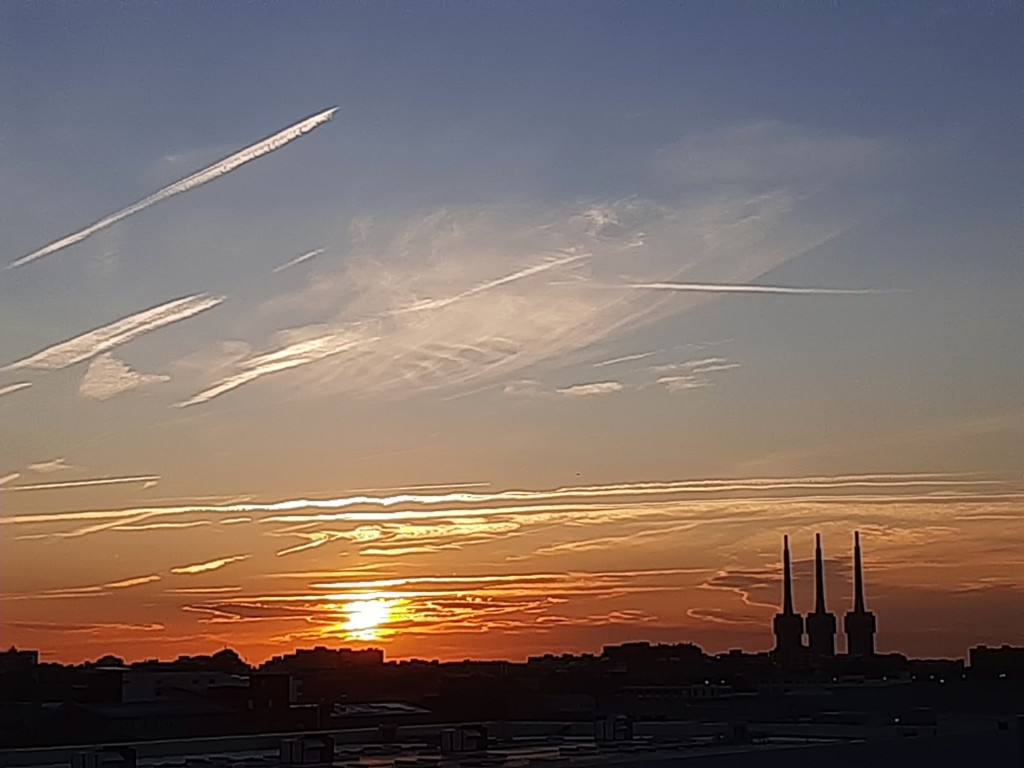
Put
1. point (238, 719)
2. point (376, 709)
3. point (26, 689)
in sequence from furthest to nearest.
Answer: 1. point (26, 689)
2. point (376, 709)
3. point (238, 719)

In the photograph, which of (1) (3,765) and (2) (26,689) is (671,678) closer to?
(2) (26,689)

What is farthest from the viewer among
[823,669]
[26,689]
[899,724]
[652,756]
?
[823,669]

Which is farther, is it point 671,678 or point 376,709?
point 671,678

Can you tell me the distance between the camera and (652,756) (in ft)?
129


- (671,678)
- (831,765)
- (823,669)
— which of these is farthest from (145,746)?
(823,669)

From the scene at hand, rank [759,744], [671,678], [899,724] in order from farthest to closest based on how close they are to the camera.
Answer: [671,678], [899,724], [759,744]

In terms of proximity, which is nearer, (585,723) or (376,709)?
(585,723)

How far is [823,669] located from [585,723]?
91.6 metres

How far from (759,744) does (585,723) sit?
1412cm

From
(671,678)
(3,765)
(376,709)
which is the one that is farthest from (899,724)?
(671,678)

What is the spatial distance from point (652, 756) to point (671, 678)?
3572 inches

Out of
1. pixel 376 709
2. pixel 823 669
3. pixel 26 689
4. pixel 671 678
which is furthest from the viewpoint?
pixel 823 669

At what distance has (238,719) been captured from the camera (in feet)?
217

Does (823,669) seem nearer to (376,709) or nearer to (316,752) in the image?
(376,709)
